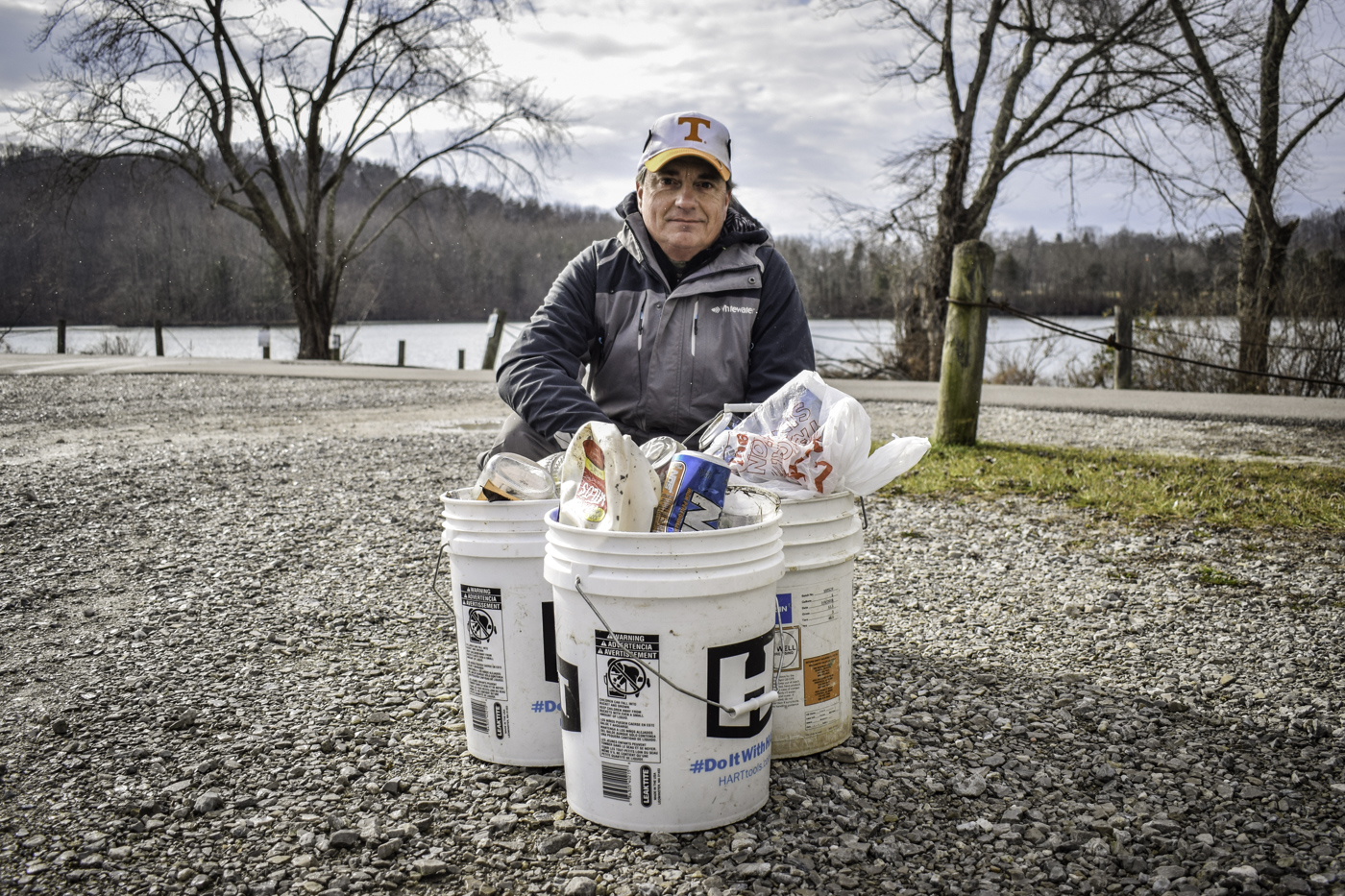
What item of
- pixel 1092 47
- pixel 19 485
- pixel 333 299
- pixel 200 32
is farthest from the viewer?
pixel 333 299

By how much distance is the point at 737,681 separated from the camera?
6.64 ft

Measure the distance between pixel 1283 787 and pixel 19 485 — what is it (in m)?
6.66

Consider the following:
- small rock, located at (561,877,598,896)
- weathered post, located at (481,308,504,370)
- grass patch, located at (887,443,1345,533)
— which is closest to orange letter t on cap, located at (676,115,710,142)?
small rock, located at (561,877,598,896)

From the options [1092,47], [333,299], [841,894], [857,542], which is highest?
[1092,47]

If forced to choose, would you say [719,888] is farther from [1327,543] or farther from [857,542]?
[1327,543]

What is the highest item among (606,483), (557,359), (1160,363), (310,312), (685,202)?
(310,312)

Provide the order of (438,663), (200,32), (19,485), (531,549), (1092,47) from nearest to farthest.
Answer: (531,549) → (438,663) → (19,485) → (1092,47) → (200,32)

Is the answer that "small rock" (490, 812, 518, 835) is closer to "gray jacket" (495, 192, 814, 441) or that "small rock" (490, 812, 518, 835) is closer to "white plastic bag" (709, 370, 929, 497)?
"white plastic bag" (709, 370, 929, 497)

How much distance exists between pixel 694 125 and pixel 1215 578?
113 inches

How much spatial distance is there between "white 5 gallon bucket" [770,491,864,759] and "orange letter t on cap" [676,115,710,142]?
4.84 feet

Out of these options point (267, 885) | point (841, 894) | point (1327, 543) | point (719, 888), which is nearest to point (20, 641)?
point (267, 885)

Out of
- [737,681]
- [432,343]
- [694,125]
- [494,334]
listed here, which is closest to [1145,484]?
[694,125]

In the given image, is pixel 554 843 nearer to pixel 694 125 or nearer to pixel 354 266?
pixel 694 125

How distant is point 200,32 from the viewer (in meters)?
18.7
